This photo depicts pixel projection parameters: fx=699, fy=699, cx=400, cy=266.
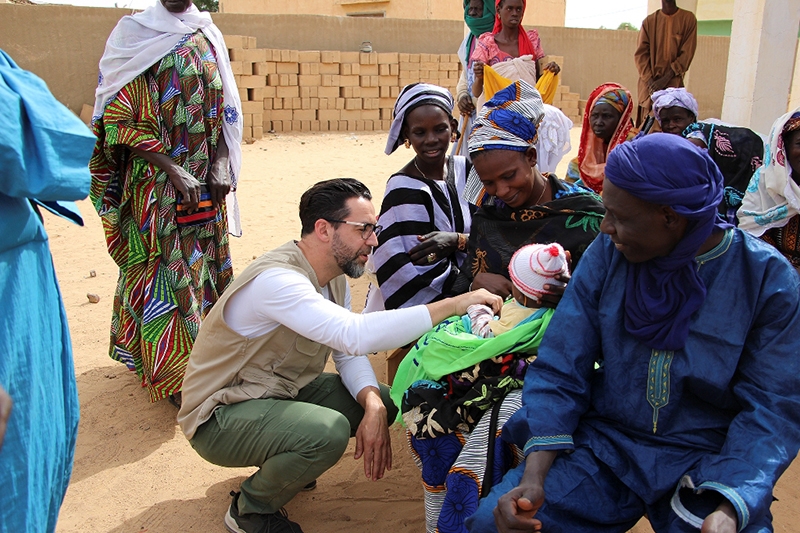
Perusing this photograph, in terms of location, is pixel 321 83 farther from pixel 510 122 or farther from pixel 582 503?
pixel 582 503

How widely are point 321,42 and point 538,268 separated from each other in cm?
1555

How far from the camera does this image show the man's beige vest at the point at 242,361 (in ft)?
9.95

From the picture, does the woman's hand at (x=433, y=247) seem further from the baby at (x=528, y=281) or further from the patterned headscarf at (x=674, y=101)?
the patterned headscarf at (x=674, y=101)

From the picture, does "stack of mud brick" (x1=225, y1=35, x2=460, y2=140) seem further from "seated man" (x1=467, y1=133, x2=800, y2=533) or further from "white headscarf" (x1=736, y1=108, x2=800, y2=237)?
"seated man" (x1=467, y1=133, x2=800, y2=533)

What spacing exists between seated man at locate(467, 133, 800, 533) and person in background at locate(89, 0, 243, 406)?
266cm

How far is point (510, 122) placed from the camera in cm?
301

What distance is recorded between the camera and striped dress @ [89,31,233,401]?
164 inches

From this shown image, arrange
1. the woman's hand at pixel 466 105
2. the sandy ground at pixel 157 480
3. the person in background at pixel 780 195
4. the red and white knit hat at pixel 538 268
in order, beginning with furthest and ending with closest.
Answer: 1. the woman's hand at pixel 466 105
2. the person in background at pixel 780 195
3. the sandy ground at pixel 157 480
4. the red and white knit hat at pixel 538 268

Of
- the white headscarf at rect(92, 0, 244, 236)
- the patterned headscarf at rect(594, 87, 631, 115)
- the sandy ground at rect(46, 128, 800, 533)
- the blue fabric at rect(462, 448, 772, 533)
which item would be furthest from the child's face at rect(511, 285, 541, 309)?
the patterned headscarf at rect(594, 87, 631, 115)

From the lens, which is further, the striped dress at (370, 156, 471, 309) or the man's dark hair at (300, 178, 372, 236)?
the striped dress at (370, 156, 471, 309)

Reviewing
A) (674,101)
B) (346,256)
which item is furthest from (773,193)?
(346,256)

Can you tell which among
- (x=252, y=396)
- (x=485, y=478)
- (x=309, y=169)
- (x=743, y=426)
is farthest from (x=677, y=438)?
(x=309, y=169)

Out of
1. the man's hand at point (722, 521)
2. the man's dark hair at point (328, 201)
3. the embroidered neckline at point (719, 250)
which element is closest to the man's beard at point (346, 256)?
the man's dark hair at point (328, 201)

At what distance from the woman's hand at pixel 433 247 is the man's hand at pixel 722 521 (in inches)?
73.3
